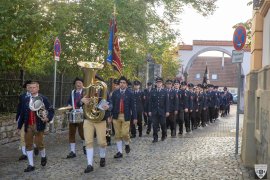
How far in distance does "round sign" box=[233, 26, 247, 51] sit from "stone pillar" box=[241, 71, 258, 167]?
0.92 metres

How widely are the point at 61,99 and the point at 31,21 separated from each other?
5237 mm

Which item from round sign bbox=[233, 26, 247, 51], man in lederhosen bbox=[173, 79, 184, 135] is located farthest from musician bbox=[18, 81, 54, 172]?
man in lederhosen bbox=[173, 79, 184, 135]

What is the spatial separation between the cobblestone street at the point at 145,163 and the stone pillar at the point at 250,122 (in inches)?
13.1

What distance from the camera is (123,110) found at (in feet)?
35.6

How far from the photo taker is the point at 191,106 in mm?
17797

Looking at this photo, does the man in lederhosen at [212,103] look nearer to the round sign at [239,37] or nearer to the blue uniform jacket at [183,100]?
the blue uniform jacket at [183,100]

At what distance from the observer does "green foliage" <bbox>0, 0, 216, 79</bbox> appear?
41.1ft

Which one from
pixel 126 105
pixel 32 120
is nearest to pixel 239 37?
pixel 126 105

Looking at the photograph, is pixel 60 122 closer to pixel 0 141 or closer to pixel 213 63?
pixel 0 141

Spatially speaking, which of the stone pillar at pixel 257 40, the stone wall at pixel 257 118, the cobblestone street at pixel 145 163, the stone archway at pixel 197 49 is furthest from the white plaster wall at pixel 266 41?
the stone archway at pixel 197 49

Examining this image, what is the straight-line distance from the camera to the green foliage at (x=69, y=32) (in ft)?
41.1

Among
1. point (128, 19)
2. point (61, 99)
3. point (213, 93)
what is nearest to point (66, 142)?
point (61, 99)

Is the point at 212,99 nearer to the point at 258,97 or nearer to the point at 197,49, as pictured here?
the point at 258,97

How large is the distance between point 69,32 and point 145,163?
934 cm
